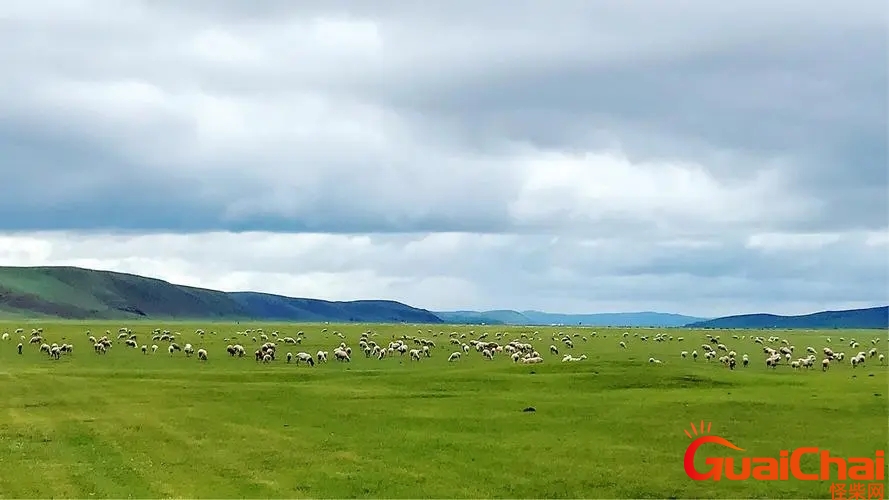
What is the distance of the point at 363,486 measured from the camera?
22.3 metres

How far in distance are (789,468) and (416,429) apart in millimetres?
12094

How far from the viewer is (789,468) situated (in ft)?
77.4

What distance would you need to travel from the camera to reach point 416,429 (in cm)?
3031

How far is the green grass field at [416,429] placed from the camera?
22.4 metres

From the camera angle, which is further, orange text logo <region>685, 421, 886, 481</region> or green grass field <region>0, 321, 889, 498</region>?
orange text logo <region>685, 421, 886, 481</region>

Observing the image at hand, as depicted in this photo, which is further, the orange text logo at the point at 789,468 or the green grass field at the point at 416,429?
the orange text logo at the point at 789,468

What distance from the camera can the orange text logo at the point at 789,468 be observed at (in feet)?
74.8

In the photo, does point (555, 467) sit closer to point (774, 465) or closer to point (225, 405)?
point (774, 465)

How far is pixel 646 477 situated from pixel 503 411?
11.3 metres

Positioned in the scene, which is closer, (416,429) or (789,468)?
(789,468)

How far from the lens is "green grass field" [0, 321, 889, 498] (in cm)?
2239

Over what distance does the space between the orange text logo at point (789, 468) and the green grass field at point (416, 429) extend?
0.47m

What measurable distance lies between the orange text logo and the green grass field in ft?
1.53

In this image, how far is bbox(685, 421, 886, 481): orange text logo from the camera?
74.8ft
